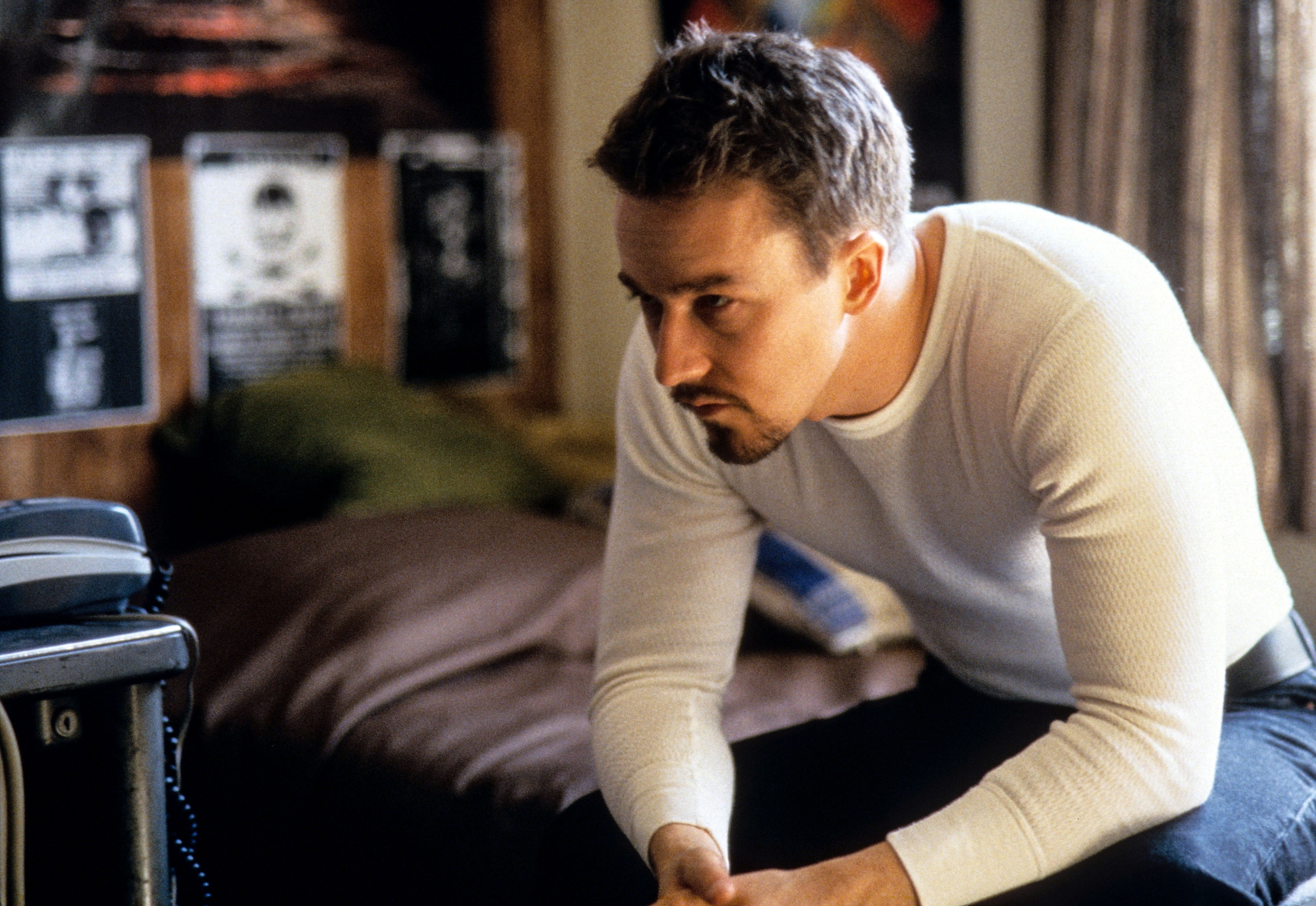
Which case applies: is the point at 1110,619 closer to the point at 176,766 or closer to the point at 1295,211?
the point at 176,766

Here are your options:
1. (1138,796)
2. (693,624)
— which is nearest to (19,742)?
(693,624)

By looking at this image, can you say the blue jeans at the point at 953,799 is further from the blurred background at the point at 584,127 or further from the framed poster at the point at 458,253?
the framed poster at the point at 458,253

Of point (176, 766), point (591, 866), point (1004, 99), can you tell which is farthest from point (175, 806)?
point (1004, 99)

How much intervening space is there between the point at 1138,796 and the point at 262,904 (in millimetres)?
1189

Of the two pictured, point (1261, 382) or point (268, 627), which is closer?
point (268, 627)

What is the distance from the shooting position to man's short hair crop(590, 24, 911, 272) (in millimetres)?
1087

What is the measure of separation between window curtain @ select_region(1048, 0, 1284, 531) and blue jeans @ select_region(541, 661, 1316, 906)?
96 cm

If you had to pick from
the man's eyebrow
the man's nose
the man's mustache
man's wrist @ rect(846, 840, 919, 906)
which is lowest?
man's wrist @ rect(846, 840, 919, 906)

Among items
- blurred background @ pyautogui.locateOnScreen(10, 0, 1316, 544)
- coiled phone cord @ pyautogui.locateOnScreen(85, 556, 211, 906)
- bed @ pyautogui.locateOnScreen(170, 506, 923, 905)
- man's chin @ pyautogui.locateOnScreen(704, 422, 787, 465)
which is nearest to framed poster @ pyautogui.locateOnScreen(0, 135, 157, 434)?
blurred background @ pyautogui.locateOnScreen(10, 0, 1316, 544)

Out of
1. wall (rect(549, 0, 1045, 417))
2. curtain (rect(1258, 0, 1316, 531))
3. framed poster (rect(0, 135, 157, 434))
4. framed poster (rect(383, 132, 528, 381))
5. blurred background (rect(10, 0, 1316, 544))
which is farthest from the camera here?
wall (rect(549, 0, 1045, 417))

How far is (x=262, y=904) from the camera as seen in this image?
1755 millimetres

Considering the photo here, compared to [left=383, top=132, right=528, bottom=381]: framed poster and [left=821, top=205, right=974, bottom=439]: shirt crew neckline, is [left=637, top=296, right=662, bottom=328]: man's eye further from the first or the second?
[left=383, top=132, right=528, bottom=381]: framed poster

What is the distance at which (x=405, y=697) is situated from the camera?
183 cm

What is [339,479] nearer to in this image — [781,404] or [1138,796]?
[781,404]
